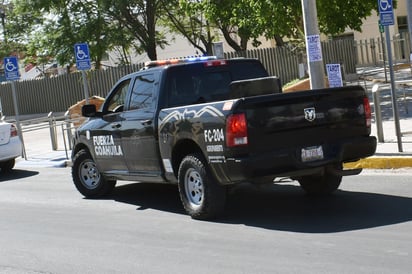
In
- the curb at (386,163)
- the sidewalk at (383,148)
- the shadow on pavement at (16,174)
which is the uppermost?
the sidewalk at (383,148)

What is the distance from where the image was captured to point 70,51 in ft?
97.4

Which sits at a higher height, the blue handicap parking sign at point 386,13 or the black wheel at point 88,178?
the blue handicap parking sign at point 386,13

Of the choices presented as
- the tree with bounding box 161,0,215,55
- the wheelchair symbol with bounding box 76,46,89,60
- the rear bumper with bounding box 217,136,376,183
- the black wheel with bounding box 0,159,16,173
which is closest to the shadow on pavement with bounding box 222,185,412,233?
the rear bumper with bounding box 217,136,376,183

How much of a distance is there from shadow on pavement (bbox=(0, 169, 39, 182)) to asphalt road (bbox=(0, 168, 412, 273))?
3692mm

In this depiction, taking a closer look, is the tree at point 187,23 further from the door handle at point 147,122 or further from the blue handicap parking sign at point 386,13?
the door handle at point 147,122

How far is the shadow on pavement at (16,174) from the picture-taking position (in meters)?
14.2

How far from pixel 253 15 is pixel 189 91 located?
12.7 metres

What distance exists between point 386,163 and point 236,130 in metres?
4.00

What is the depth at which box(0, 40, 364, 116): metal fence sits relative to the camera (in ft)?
97.6

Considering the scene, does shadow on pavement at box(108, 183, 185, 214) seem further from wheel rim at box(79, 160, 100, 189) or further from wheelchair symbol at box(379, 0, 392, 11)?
wheelchair symbol at box(379, 0, 392, 11)

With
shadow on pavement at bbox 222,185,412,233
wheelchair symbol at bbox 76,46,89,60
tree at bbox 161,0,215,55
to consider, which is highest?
tree at bbox 161,0,215,55

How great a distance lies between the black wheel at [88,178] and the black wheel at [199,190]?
2649mm

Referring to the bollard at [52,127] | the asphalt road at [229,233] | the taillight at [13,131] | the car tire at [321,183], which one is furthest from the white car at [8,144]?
the car tire at [321,183]

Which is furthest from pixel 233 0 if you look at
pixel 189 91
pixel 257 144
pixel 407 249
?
pixel 407 249
